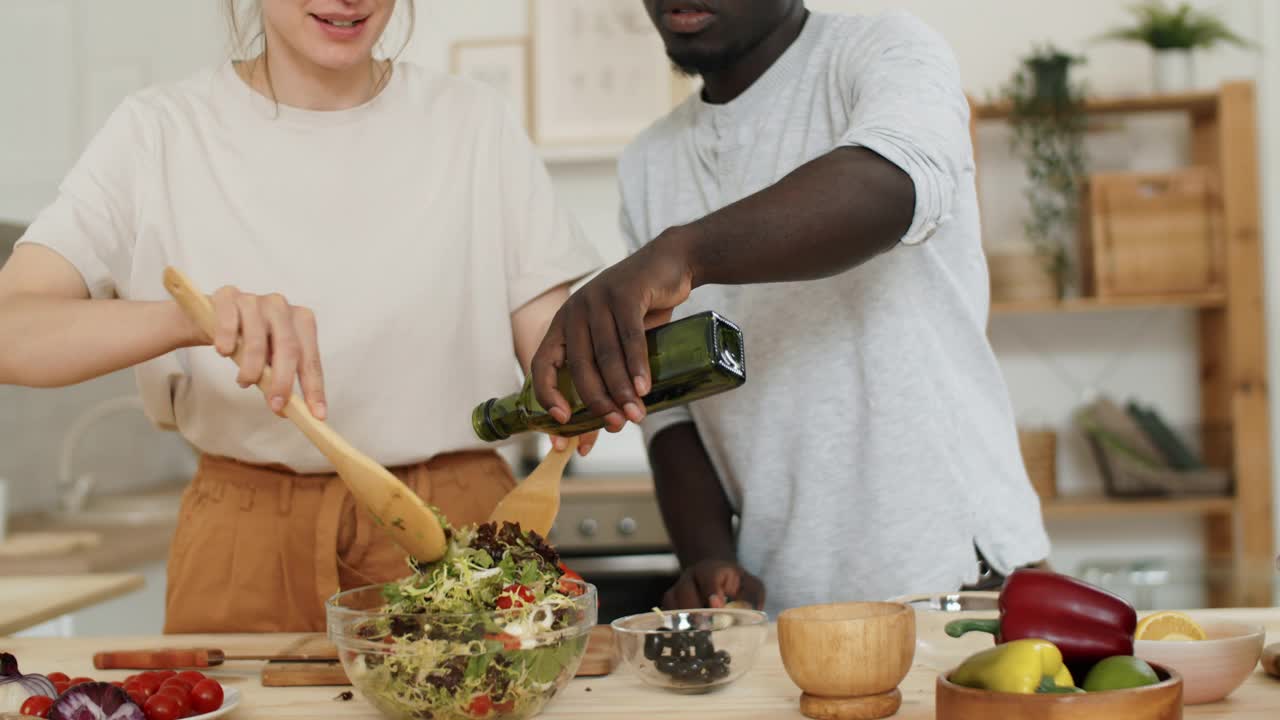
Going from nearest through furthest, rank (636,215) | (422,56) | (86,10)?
(636,215) → (86,10) → (422,56)

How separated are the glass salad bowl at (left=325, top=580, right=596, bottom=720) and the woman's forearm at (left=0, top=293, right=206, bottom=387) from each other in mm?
316

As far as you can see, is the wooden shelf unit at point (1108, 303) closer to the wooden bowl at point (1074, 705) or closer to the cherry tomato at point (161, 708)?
the wooden bowl at point (1074, 705)

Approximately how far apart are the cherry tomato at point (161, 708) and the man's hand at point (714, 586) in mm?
578

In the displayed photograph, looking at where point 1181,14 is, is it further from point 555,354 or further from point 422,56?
point 555,354

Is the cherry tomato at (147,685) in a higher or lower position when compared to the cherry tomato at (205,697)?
higher

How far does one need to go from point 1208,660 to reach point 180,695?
29.6 inches

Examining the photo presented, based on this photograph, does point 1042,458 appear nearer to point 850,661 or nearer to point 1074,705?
point 850,661

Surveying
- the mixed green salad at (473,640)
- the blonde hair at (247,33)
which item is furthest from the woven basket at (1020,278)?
the mixed green salad at (473,640)

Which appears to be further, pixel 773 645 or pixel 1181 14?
pixel 1181 14

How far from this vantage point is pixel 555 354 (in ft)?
2.88

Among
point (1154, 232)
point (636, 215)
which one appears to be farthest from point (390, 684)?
point (1154, 232)

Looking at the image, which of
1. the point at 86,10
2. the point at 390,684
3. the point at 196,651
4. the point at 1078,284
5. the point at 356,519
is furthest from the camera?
the point at 1078,284

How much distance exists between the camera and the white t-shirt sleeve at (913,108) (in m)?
1.01

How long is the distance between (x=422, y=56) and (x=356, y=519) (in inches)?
94.0
